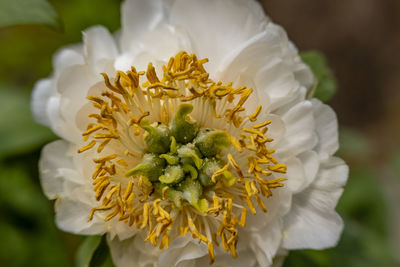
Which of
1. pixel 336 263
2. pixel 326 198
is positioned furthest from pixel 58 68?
pixel 336 263

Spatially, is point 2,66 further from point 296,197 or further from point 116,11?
point 296,197

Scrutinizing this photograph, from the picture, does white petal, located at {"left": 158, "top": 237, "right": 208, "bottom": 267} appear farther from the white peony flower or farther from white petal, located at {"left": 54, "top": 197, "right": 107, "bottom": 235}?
white petal, located at {"left": 54, "top": 197, "right": 107, "bottom": 235}

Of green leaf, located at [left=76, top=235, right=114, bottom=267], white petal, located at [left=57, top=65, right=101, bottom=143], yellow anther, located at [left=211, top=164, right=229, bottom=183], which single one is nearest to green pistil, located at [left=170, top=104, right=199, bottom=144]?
yellow anther, located at [left=211, top=164, right=229, bottom=183]

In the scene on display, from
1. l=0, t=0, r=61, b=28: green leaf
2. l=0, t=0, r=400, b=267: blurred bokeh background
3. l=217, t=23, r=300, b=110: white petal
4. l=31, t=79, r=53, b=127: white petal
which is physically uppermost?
l=0, t=0, r=61, b=28: green leaf

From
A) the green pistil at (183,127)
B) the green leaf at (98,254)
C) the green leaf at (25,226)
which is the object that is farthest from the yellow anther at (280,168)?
the green leaf at (25,226)

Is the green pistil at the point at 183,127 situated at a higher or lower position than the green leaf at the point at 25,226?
higher

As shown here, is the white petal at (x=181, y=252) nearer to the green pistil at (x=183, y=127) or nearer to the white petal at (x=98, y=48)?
the green pistil at (x=183, y=127)

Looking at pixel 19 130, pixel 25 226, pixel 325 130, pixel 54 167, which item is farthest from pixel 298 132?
pixel 25 226
